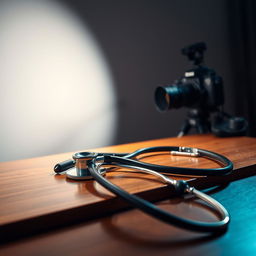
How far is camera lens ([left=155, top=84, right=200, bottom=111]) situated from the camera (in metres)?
0.92

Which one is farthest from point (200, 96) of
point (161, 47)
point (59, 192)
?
point (59, 192)

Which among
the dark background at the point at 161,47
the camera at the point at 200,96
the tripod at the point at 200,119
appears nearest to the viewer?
the camera at the point at 200,96

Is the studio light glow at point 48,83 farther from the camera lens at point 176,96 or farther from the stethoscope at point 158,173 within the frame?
the stethoscope at point 158,173

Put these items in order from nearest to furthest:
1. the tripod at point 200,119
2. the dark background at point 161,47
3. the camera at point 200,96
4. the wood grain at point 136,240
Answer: the wood grain at point 136,240 → the camera at point 200,96 → the tripod at point 200,119 → the dark background at point 161,47

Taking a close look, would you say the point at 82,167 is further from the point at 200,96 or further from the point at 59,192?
the point at 200,96

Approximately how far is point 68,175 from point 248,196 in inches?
12.3

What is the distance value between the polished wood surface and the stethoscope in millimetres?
17

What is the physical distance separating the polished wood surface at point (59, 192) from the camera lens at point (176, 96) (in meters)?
0.29

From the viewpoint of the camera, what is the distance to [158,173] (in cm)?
47

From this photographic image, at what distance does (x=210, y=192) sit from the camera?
47cm

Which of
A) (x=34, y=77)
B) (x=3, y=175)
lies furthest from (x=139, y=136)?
(x=3, y=175)

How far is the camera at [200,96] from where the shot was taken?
35.9 inches

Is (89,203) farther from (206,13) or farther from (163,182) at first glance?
(206,13)

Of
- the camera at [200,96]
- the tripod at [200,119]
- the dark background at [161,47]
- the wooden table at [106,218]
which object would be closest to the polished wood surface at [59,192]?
the wooden table at [106,218]
